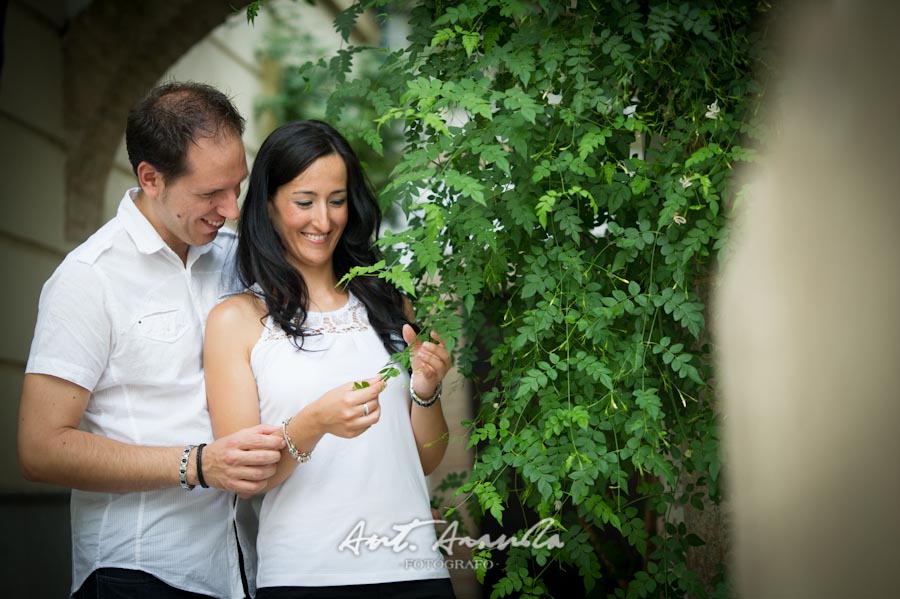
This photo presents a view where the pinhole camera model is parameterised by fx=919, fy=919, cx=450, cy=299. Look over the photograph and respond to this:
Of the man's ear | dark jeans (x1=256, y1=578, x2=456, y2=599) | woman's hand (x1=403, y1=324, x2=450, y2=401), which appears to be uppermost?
the man's ear

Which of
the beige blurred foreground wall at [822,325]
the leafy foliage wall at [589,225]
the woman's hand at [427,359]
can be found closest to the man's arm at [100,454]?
the woman's hand at [427,359]

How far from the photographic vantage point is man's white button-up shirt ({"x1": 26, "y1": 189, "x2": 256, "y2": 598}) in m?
2.29

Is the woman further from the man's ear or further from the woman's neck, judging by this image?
the man's ear

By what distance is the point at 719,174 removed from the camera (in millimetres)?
2205

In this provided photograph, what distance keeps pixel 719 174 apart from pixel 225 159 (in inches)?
50.6

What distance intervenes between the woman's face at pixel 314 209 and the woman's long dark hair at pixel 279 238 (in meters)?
0.02

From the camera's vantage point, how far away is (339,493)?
2.34 meters

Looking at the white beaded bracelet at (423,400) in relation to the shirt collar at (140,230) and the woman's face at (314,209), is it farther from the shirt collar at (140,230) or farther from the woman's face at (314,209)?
the shirt collar at (140,230)

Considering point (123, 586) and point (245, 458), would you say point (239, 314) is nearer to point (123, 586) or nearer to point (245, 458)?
point (245, 458)

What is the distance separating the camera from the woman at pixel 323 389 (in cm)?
226

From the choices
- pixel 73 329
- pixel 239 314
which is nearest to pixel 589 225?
pixel 239 314

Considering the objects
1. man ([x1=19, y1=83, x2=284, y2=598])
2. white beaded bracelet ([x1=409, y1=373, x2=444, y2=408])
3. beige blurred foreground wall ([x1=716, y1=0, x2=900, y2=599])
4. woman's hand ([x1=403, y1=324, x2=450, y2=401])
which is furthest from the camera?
white beaded bracelet ([x1=409, y1=373, x2=444, y2=408])

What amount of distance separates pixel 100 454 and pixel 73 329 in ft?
1.02

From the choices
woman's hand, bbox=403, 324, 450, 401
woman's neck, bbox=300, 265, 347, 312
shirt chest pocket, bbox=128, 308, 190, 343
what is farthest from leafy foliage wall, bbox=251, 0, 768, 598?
shirt chest pocket, bbox=128, 308, 190, 343
